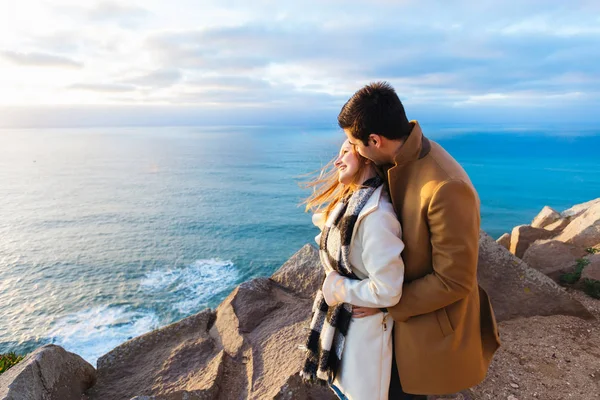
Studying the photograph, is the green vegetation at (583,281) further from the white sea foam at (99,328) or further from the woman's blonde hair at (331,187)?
the white sea foam at (99,328)

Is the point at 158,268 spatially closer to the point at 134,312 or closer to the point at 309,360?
the point at 134,312

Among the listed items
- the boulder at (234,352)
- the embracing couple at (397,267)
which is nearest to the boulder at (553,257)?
the boulder at (234,352)

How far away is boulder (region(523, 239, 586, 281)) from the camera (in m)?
8.56

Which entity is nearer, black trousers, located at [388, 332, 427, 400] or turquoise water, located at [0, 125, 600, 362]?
black trousers, located at [388, 332, 427, 400]

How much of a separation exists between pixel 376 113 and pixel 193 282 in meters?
37.4

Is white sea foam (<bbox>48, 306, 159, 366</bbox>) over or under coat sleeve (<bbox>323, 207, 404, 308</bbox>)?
under

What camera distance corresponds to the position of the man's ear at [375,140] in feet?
8.23

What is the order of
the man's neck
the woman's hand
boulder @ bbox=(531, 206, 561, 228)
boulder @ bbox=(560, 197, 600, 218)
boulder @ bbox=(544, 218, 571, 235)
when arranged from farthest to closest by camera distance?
boulder @ bbox=(531, 206, 561, 228) < boulder @ bbox=(560, 197, 600, 218) < boulder @ bbox=(544, 218, 571, 235) < the woman's hand < the man's neck

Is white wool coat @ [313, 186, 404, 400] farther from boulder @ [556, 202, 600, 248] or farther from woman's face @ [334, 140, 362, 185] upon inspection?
boulder @ [556, 202, 600, 248]

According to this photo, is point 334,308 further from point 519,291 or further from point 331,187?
point 519,291

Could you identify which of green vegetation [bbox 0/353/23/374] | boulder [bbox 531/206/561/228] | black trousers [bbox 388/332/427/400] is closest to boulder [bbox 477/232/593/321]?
black trousers [bbox 388/332/427/400]

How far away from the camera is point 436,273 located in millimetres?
2441

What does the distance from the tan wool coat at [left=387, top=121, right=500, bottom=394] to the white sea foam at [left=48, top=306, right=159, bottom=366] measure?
28.6 m

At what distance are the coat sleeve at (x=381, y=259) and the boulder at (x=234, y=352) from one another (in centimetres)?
312
